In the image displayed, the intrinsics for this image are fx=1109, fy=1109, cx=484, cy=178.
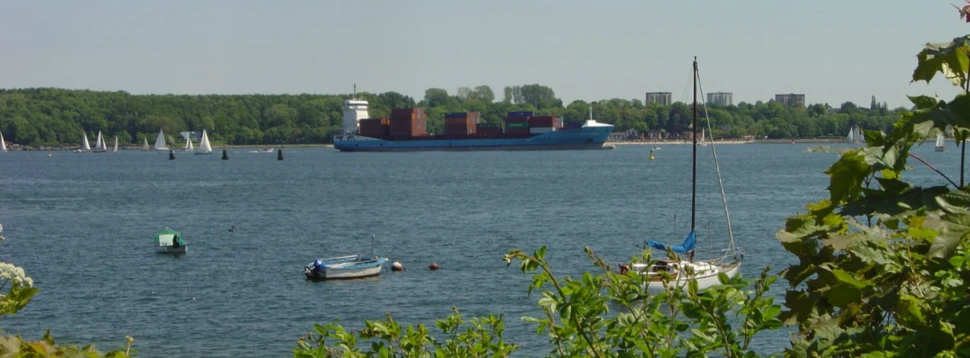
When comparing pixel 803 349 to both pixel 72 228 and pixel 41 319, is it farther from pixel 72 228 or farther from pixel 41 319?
pixel 72 228

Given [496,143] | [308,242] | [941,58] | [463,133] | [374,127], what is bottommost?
[496,143]

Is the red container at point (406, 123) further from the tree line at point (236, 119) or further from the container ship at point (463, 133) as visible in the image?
the tree line at point (236, 119)

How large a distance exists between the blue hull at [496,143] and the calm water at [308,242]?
55.4 metres

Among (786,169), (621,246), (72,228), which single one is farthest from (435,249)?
(786,169)

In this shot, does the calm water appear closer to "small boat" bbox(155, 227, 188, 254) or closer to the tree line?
"small boat" bbox(155, 227, 188, 254)

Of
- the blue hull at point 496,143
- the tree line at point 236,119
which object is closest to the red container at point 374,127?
the blue hull at point 496,143

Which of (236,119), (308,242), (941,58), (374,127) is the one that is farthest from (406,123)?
(941,58)

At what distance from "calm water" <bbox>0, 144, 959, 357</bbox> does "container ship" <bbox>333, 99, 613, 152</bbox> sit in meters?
56.2

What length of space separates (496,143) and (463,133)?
7.13m

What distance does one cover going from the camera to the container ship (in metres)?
125

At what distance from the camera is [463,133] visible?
133m

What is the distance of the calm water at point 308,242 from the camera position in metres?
18.8

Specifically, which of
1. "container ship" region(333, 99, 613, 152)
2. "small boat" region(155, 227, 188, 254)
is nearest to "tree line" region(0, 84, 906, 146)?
"container ship" region(333, 99, 613, 152)

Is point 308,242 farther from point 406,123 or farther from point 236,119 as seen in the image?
point 236,119
